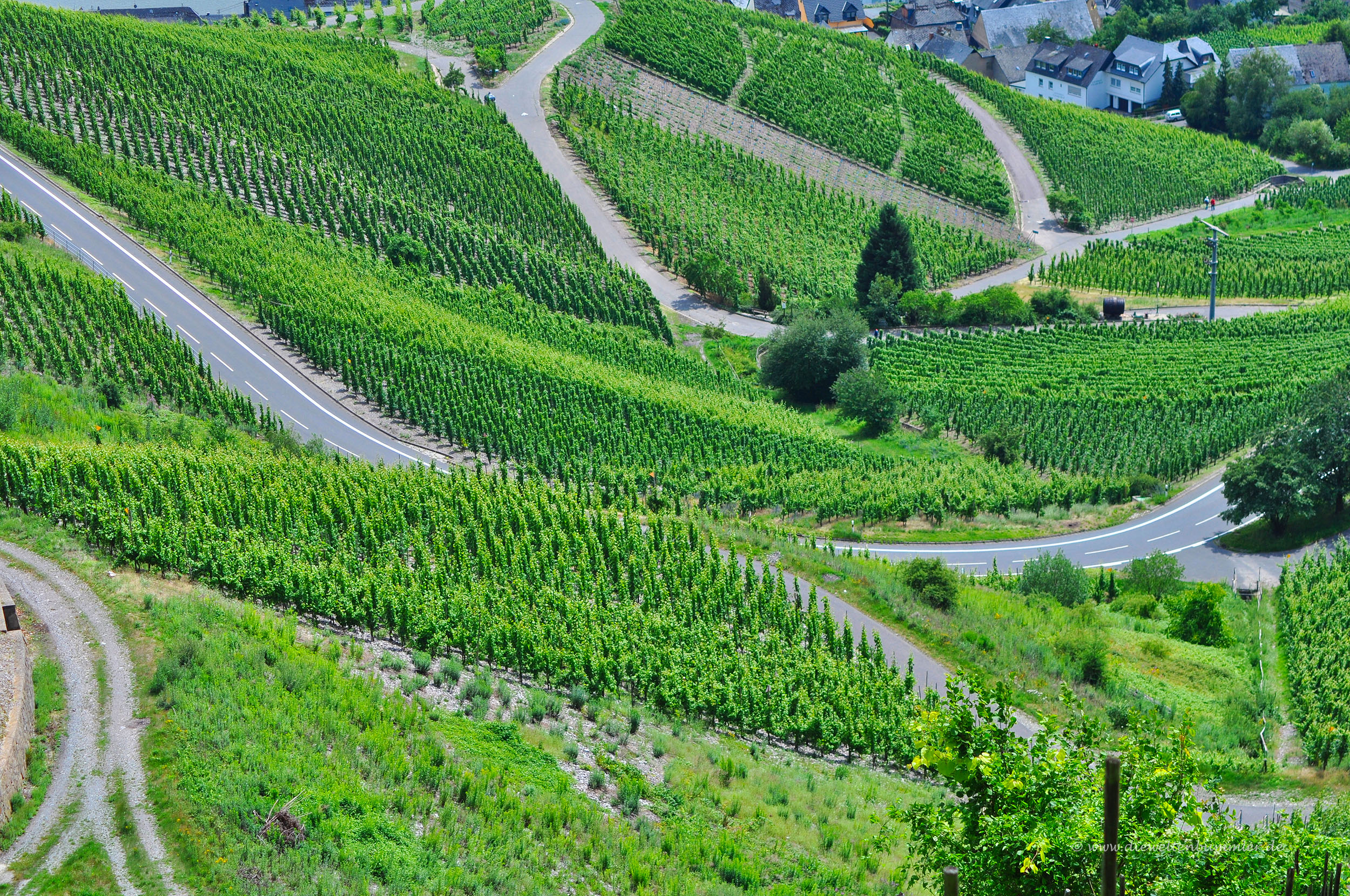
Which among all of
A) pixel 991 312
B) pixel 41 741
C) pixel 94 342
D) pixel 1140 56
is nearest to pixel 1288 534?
pixel 991 312

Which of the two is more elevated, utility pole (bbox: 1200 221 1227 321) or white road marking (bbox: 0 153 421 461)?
utility pole (bbox: 1200 221 1227 321)

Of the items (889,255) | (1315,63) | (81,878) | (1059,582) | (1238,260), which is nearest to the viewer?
(81,878)

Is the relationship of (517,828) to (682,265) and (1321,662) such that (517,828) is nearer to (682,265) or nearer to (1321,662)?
(1321,662)

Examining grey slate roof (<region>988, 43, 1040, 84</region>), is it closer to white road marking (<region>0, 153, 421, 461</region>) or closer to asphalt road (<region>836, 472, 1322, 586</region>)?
asphalt road (<region>836, 472, 1322, 586</region>)

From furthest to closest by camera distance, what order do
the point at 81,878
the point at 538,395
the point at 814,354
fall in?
the point at 814,354 → the point at 538,395 → the point at 81,878

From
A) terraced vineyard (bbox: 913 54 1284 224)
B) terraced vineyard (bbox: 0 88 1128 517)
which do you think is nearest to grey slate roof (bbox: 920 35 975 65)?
terraced vineyard (bbox: 913 54 1284 224)

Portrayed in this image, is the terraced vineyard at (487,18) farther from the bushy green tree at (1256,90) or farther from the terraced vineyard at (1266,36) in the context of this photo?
the terraced vineyard at (1266,36)

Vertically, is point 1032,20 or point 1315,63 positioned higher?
point 1032,20

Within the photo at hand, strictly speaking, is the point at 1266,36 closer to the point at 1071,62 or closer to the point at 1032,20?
the point at 1032,20
